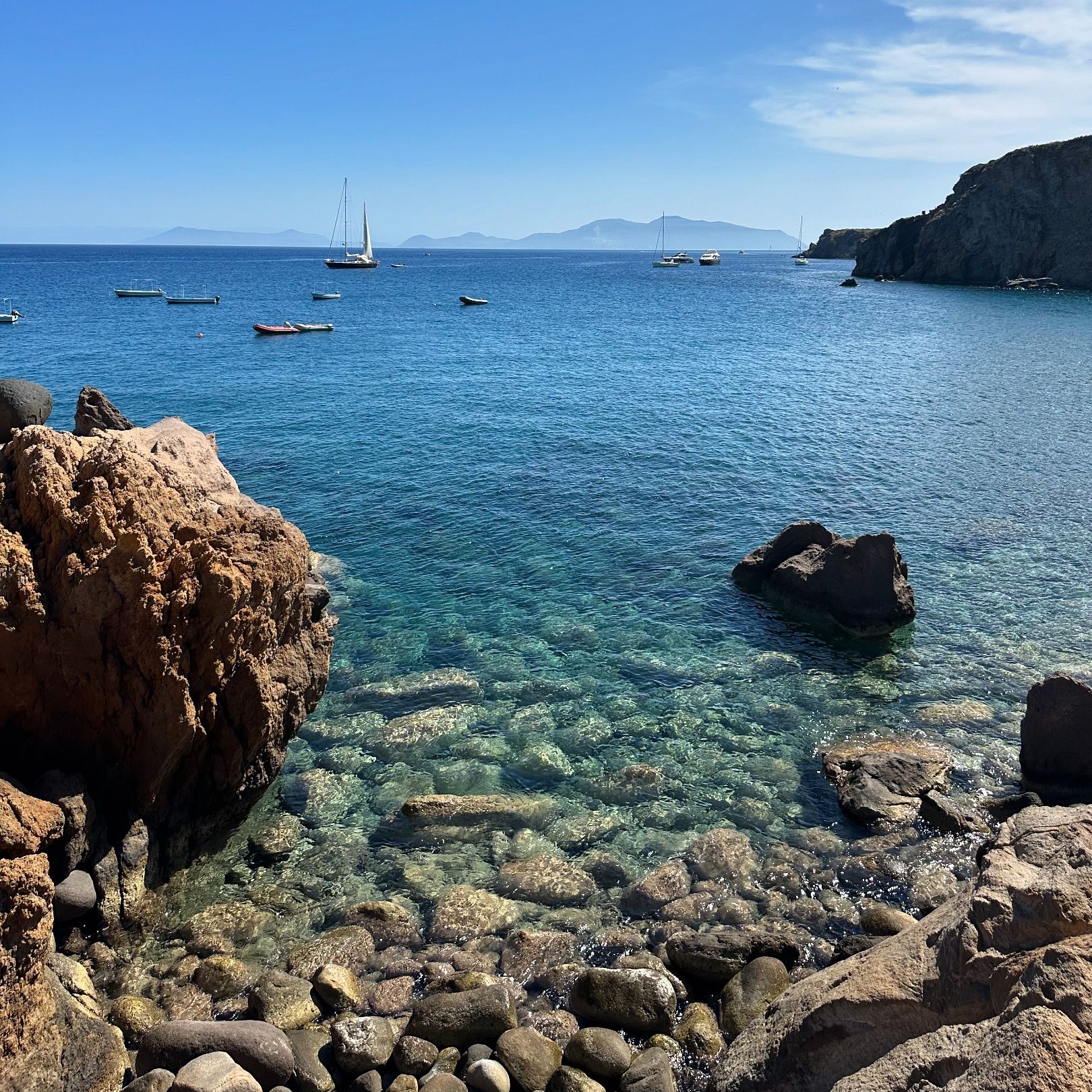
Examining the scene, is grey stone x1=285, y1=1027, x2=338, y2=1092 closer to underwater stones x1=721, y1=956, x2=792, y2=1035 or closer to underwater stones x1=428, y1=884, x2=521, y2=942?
underwater stones x1=428, y1=884, x2=521, y2=942

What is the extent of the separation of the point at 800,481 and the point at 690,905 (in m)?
28.8

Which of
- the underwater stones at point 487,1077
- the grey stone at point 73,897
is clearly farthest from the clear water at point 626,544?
the underwater stones at point 487,1077

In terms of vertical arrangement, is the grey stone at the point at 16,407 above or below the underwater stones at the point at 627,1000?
above

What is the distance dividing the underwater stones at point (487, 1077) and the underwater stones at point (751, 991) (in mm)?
3403

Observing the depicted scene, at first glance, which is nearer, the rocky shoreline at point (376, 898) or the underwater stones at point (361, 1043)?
the rocky shoreline at point (376, 898)

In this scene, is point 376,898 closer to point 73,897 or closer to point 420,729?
point 73,897

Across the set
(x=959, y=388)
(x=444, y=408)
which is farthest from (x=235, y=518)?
(x=959, y=388)

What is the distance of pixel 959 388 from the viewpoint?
60688 millimetres

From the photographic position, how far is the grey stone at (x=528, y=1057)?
37.8 feet

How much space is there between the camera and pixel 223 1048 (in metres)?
11.6

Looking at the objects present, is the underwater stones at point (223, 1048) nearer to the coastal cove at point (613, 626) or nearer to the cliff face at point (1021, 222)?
the coastal cove at point (613, 626)

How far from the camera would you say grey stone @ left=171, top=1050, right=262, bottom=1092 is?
35.1ft

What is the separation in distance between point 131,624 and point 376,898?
646 centimetres

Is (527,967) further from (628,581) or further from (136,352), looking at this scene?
(136,352)
